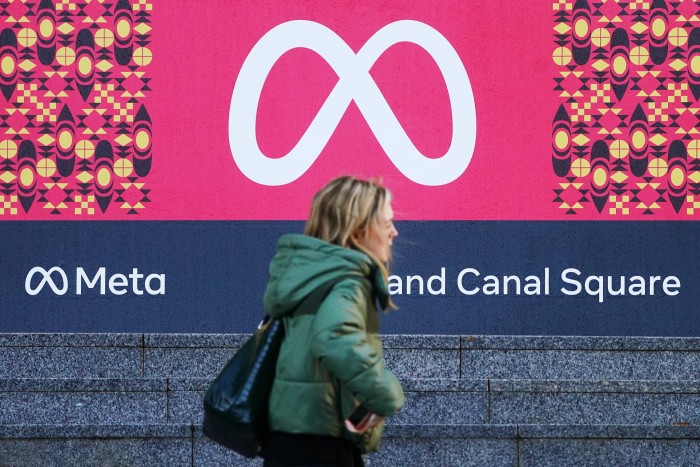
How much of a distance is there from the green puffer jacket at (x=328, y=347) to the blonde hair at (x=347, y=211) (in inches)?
2.2

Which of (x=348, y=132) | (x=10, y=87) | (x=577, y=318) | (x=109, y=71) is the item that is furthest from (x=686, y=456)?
(x=10, y=87)

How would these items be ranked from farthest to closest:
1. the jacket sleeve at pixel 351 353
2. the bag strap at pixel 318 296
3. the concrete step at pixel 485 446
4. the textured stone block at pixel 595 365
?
the textured stone block at pixel 595 365
the concrete step at pixel 485 446
the bag strap at pixel 318 296
the jacket sleeve at pixel 351 353

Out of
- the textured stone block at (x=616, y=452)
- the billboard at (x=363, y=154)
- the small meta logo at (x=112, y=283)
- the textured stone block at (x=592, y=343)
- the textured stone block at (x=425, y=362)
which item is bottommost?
the textured stone block at (x=616, y=452)

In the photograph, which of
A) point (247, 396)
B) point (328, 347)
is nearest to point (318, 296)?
point (328, 347)

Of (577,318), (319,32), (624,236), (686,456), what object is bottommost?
(686,456)

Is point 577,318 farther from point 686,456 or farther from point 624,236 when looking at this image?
point 686,456

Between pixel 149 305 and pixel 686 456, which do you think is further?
pixel 149 305

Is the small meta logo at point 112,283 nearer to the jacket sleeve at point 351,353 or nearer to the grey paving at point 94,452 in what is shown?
the grey paving at point 94,452

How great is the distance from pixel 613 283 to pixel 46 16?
433cm

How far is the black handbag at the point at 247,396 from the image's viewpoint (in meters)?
3.82

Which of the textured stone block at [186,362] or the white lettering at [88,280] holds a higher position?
the white lettering at [88,280]

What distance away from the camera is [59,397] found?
7.45 meters

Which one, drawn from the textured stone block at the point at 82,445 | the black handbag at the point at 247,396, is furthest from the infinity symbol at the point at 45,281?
the black handbag at the point at 247,396

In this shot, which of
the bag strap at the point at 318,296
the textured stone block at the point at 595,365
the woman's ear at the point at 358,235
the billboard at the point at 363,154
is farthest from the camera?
the billboard at the point at 363,154
